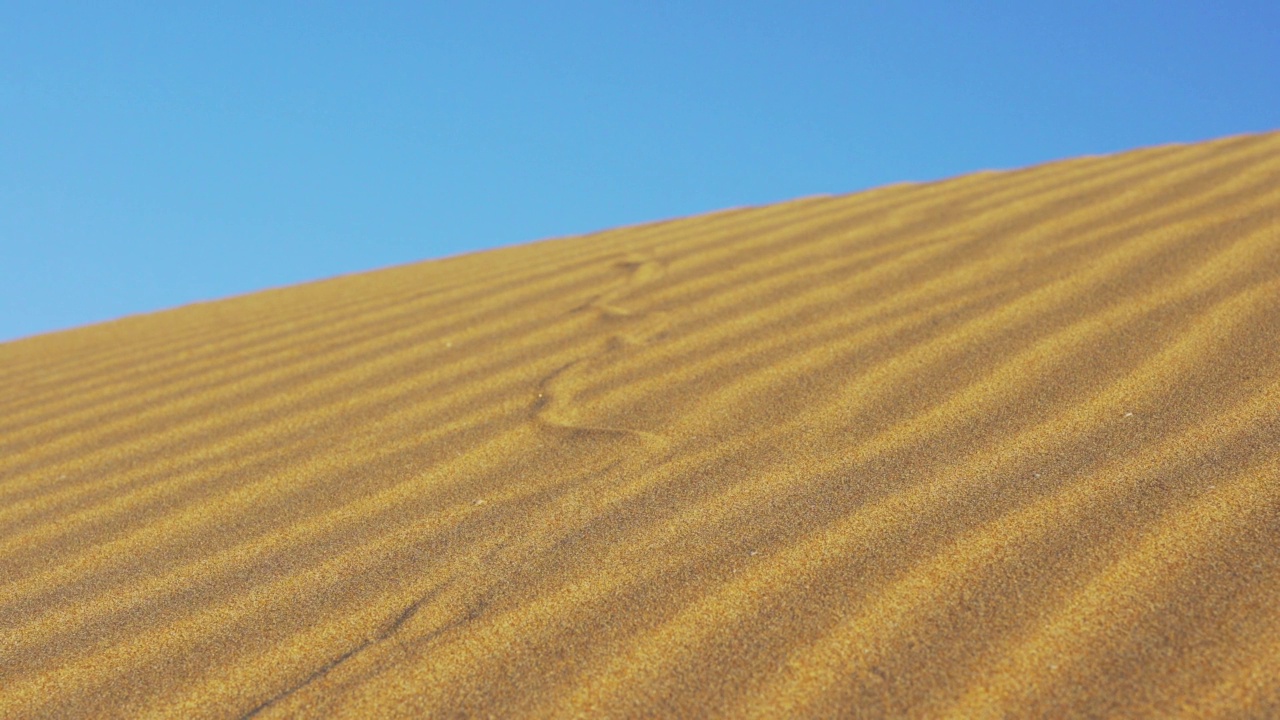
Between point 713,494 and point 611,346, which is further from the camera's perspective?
point 611,346

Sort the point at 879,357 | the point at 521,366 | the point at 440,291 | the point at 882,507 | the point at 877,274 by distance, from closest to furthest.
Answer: the point at 882,507 < the point at 879,357 < the point at 521,366 < the point at 877,274 < the point at 440,291

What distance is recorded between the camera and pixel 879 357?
11.4 feet

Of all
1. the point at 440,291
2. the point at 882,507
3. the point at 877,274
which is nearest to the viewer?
the point at 882,507

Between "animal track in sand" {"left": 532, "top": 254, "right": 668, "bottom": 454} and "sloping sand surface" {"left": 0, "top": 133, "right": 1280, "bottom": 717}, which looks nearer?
"sloping sand surface" {"left": 0, "top": 133, "right": 1280, "bottom": 717}

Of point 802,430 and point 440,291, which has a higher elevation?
point 440,291

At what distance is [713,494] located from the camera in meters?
2.63

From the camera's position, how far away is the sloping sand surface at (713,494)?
189 cm

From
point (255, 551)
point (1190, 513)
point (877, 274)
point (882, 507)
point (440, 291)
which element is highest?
point (440, 291)

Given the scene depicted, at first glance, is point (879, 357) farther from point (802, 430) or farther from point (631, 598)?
point (631, 598)

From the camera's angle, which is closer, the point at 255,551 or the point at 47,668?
the point at 47,668

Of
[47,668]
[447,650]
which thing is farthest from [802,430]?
[47,668]

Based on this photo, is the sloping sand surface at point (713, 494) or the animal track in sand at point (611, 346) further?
the animal track in sand at point (611, 346)

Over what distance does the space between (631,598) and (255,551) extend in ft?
3.21

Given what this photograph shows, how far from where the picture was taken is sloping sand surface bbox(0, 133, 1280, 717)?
189 cm
